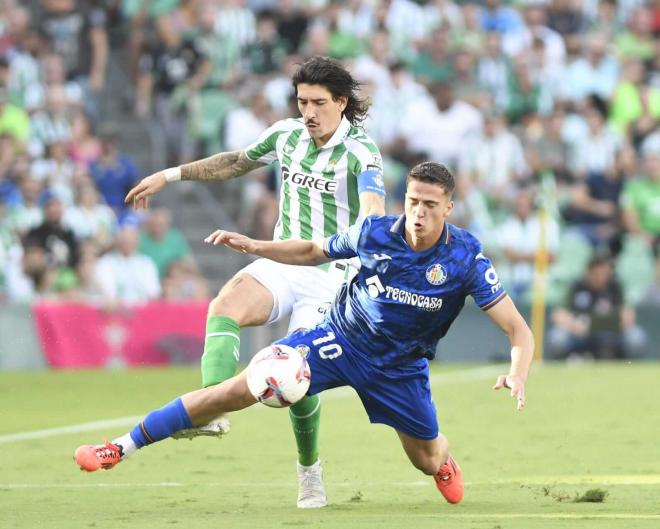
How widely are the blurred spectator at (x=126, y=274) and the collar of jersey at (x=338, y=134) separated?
9798 mm

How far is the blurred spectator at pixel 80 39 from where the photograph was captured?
22.0 meters

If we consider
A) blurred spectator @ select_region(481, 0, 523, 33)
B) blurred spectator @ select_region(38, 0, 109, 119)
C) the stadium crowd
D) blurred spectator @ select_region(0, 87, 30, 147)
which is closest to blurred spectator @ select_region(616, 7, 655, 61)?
the stadium crowd

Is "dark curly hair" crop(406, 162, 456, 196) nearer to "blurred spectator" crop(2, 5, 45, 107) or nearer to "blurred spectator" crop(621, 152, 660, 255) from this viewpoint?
"blurred spectator" crop(621, 152, 660, 255)

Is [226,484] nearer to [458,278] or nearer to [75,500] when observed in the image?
[75,500]

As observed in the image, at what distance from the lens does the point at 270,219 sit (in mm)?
19266

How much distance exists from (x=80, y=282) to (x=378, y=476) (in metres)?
9.57

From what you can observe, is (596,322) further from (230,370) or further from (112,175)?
(230,370)

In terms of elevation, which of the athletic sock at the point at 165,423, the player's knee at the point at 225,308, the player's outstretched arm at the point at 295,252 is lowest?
the athletic sock at the point at 165,423

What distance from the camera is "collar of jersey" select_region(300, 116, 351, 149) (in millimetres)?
8719

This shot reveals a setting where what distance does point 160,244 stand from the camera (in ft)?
62.4

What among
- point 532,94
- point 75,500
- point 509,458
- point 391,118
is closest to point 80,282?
point 391,118

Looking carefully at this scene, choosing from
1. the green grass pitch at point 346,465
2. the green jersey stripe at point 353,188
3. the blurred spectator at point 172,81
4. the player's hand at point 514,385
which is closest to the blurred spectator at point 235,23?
the blurred spectator at point 172,81

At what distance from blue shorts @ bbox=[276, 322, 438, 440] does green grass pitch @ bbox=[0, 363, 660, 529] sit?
1.49 feet

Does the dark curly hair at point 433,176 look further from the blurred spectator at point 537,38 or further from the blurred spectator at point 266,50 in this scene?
the blurred spectator at point 537,38
